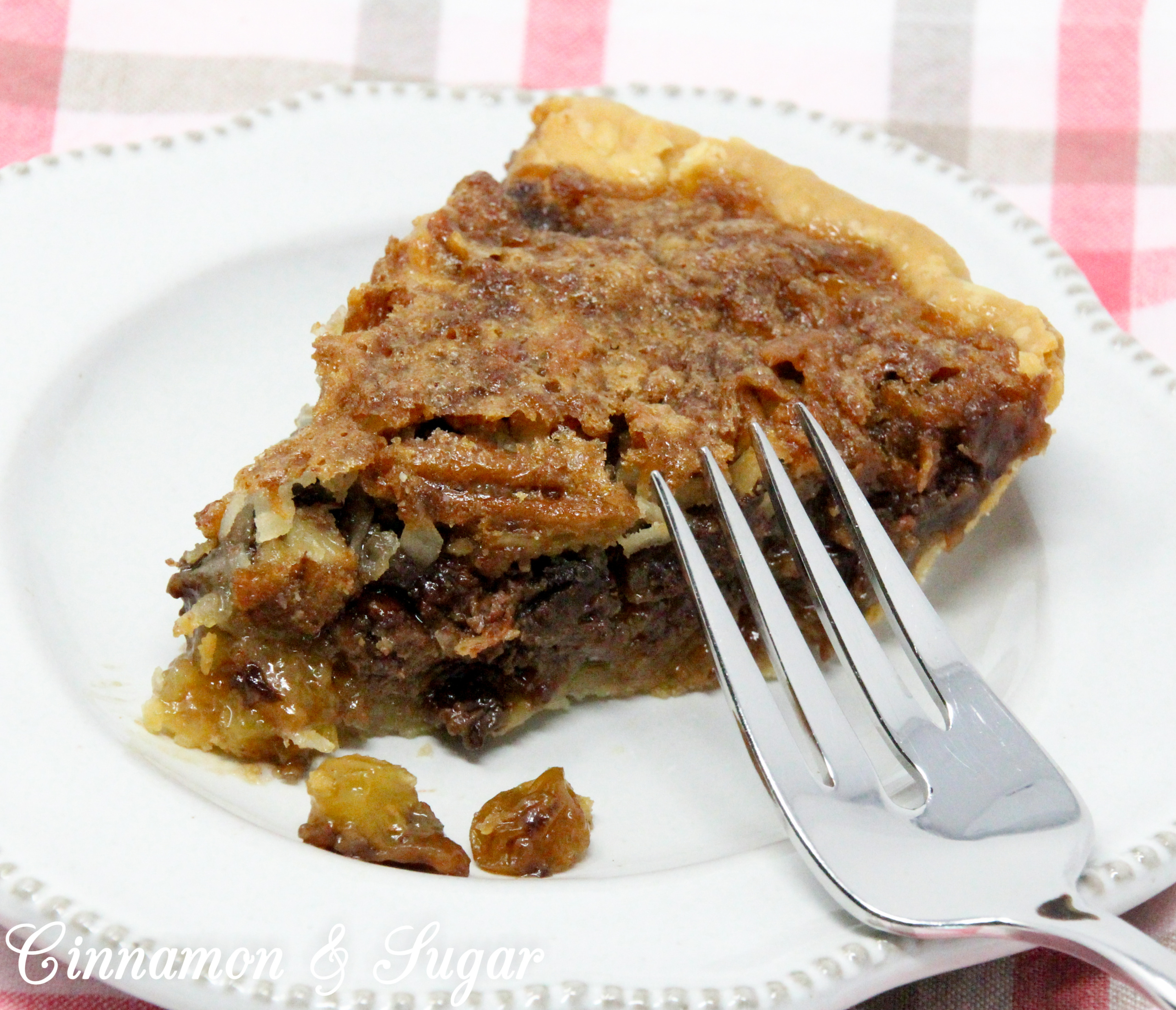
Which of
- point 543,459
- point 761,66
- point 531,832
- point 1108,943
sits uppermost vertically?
point 761,66

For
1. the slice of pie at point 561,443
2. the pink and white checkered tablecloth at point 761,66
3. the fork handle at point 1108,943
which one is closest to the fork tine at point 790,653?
the slice of pie at point 561,443

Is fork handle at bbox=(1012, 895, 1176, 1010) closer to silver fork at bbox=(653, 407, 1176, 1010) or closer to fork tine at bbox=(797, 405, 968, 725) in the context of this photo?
silver fork at bbox=(653, 407, 1176, 1010)

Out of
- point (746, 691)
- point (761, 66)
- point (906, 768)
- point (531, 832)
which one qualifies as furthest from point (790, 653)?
point (761, 66)

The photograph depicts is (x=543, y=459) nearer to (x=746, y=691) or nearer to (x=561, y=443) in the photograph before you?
(x=561, y=443)

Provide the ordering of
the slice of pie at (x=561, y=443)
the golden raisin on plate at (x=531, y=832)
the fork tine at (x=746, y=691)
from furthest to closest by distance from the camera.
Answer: the slice of pie at (x=561, y=443), the golden raisin on plate at (x=531, y=832), the fork tine at (x=746, y=691)

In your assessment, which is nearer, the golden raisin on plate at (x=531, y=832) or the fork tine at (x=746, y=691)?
the fork tine at (x=746, y=691)

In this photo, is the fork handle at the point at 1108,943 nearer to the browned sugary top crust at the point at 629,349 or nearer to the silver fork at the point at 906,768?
the silver fork at the point at 906,768

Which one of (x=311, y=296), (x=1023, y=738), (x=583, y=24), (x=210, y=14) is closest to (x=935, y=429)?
(x=1023, y=738)

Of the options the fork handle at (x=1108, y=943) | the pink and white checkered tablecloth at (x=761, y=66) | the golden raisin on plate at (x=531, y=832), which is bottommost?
the golden raisin on plate at (x=531, y=832)
